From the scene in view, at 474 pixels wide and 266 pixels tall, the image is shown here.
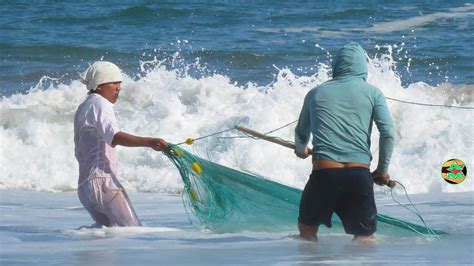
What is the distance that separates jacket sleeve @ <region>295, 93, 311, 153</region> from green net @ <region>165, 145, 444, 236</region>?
848 millimetres

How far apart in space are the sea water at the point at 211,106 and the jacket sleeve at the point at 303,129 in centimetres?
60

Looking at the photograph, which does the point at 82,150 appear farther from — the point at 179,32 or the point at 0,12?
the point at 0,12

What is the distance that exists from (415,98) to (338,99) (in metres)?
7.48

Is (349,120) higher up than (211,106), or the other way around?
(349,120)

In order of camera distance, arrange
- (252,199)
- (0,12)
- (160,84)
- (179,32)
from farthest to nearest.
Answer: (0,12), (179,32), (160,84), (252,199)

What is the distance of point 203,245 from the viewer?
6777 millimetres

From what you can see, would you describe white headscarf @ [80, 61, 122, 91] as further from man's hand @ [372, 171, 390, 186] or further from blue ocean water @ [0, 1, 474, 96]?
blue ocean water @ [0, 1, 474, 96]

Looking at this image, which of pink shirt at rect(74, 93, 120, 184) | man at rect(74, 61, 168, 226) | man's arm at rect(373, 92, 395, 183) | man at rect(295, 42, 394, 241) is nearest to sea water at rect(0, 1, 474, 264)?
man at rect(74, 61, 168, 226)

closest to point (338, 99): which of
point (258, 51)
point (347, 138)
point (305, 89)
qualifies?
point (347, 138)

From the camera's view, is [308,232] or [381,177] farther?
[308,232]

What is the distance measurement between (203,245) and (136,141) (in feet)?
2.60

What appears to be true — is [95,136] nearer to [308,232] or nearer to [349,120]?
[308,232]

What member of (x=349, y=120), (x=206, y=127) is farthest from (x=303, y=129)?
A: (x=206, y=127)

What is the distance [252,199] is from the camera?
24.1ft
